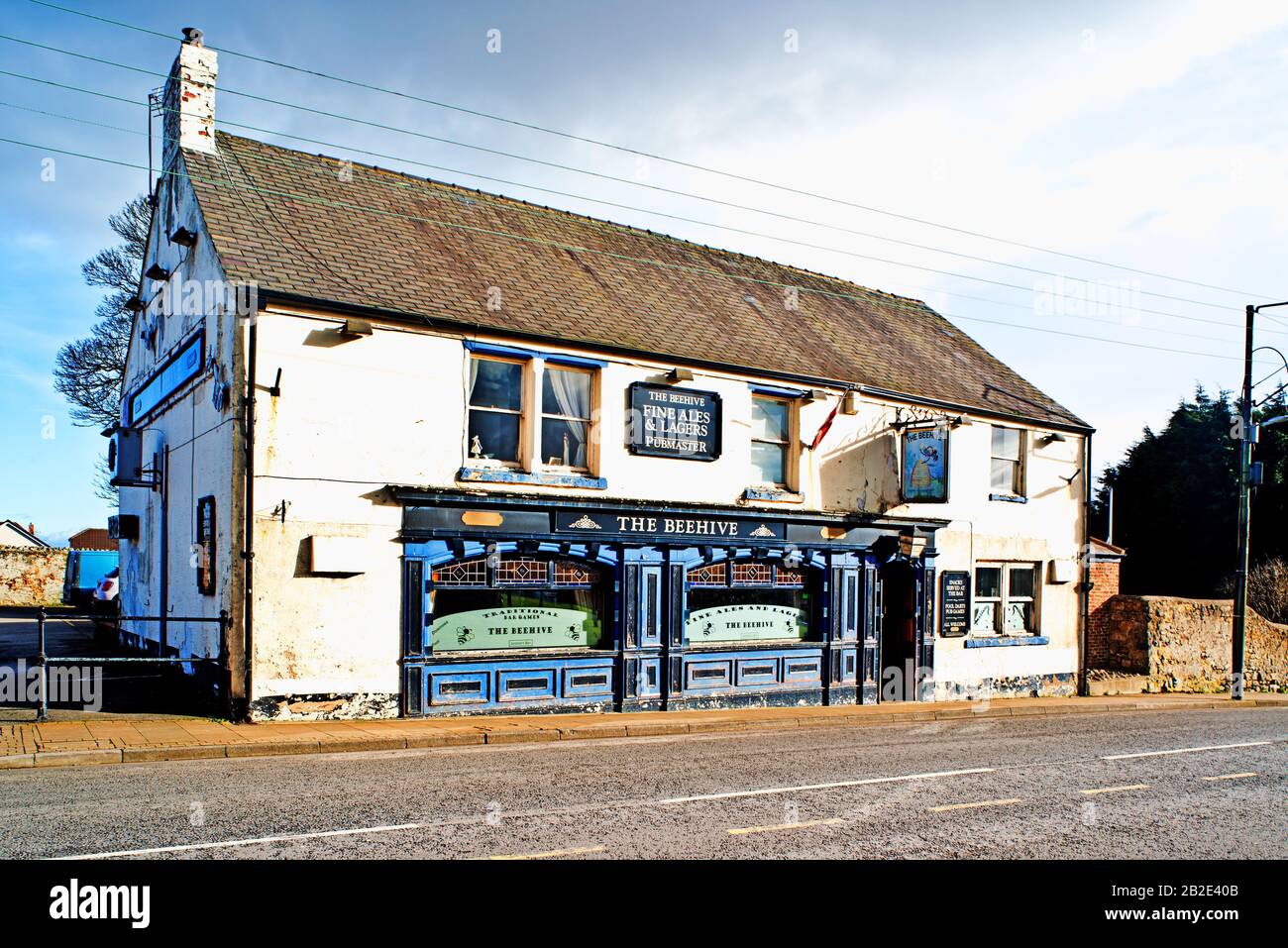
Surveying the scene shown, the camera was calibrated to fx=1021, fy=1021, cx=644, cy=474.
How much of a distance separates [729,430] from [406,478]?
6.05 meters

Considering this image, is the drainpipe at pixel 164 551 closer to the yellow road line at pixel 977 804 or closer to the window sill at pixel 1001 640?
the yellow road line at pixel 977 804

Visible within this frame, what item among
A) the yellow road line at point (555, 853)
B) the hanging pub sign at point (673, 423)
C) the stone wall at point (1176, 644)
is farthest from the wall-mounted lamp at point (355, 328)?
the stone wall at point (1176, 644)

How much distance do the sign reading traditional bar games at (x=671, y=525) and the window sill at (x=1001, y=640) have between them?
223 inches

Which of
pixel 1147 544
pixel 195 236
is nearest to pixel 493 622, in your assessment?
pixel 195 236

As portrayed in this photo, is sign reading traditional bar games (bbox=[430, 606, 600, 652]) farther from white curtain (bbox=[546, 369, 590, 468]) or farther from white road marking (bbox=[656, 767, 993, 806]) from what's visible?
white road marking (bbox=[656, 767, 993, 806])

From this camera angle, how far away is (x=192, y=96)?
1675 centimetres

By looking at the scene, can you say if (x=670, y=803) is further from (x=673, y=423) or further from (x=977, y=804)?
(x=673, y=423)

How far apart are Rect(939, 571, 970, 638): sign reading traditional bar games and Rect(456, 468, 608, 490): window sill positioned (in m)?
8.26

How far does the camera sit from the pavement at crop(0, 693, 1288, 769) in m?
11.1

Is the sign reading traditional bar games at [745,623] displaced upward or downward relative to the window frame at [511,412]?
downward

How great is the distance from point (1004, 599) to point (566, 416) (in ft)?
36.8

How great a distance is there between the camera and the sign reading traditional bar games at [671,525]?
52.7 ft

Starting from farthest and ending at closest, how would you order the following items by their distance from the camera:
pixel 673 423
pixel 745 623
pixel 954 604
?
pixel 954 604
pixel 745 623
pixel 673 423

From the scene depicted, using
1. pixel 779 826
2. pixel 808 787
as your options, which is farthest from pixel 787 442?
pixel 779 826
